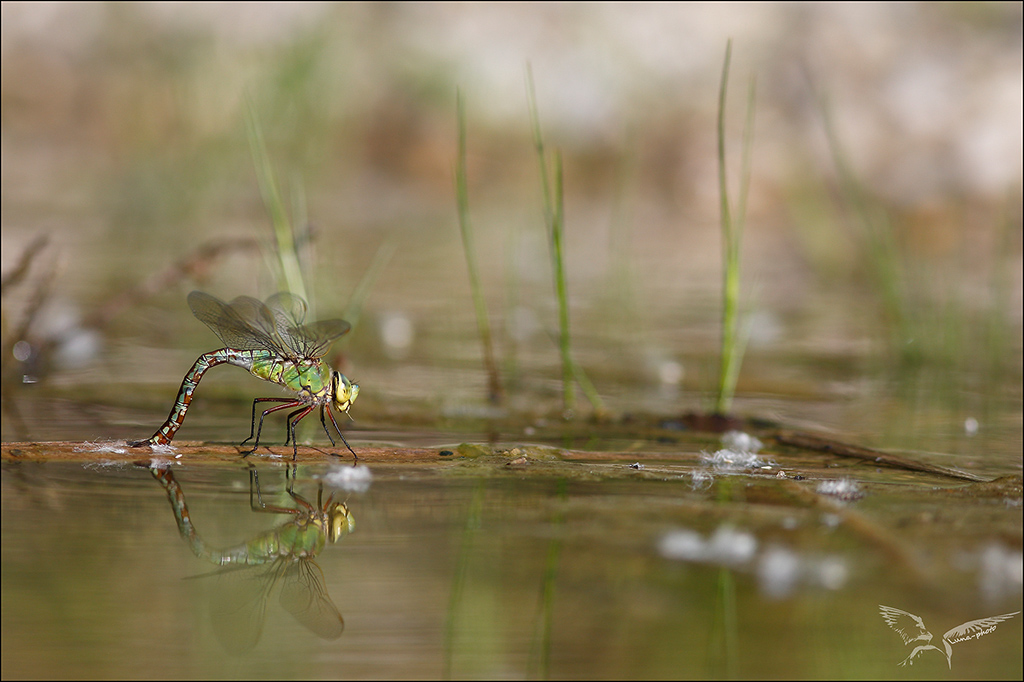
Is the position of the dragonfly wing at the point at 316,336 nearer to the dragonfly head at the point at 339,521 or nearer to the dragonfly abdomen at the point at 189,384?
the dragonfly abdomen at the point at 189,384

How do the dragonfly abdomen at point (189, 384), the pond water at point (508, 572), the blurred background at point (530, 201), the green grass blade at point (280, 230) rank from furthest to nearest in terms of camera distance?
the blurred background at point (530, 201) < the green grass blade at point (280, 230) < the dragonfly abdomen at point (189, 384) < the pond water at point (508, 572)

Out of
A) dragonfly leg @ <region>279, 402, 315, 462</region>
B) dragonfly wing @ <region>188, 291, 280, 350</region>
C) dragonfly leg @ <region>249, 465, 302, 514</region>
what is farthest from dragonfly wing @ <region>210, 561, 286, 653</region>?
dragonfly wing @ <region>188, 291, 280, 350</region>

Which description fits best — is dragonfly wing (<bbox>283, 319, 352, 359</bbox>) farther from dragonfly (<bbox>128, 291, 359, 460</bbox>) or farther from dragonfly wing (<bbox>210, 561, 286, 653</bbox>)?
dragonfly wing (<bbox>210, 561, 286, 653</bbox>)

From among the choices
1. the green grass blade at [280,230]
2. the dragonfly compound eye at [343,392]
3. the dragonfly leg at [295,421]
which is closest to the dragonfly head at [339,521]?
the dragonfly leg at [295,421]

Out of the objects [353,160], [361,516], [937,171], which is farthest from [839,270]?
[353,160]

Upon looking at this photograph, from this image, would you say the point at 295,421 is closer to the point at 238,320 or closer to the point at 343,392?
the point at 343,392

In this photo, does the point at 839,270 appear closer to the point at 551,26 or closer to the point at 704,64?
the point at 704,64
